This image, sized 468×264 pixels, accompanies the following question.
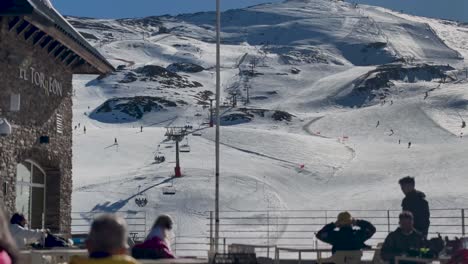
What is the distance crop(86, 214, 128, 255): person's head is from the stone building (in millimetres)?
8923

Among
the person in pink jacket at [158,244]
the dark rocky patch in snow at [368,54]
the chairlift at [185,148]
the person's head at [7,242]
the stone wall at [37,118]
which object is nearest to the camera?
the person's head at [7,242]

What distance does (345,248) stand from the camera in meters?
9.37

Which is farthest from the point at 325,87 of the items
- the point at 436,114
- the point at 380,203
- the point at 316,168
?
the point at 380,203

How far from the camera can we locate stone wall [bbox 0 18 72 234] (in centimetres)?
1362

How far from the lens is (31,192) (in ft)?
51.7

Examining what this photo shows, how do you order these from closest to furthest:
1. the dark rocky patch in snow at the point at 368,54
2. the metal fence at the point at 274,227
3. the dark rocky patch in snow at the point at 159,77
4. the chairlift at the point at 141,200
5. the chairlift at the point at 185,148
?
1. the metal fence at the point at 274,227
2. the chairlift at the point at 141,200
3. the chairlift at the point at 185,148
4. the dark rocky patch in snow at the point at 159,77
5. the dark rocky patch in snow at the point at 368,54

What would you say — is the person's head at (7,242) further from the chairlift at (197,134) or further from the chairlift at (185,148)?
the chairlift at (197,134)

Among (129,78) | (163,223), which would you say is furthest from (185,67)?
(163,223)

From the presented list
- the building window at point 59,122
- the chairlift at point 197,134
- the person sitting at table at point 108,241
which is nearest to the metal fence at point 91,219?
the building window at point 59,122

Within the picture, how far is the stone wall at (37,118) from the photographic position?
13625 millimetres

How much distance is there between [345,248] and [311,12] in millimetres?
181534

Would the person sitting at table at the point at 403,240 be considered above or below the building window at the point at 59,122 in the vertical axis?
below

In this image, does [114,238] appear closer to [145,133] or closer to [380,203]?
[380,203]

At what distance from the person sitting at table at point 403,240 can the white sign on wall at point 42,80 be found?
7.59 meters
